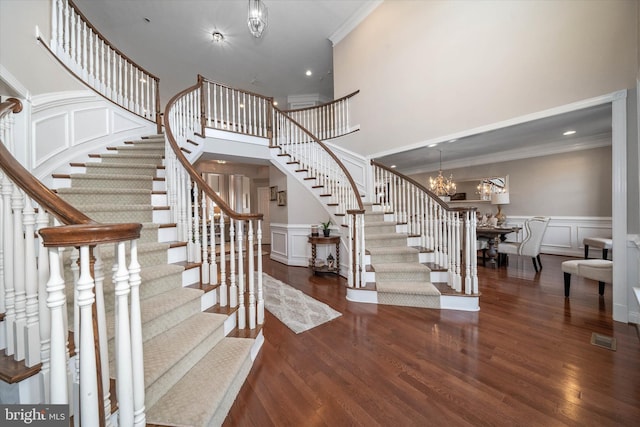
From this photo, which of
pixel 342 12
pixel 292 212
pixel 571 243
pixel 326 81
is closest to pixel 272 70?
pixel 326 81

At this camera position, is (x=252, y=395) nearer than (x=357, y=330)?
Yes

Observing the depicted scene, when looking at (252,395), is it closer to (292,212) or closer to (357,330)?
(357,330)

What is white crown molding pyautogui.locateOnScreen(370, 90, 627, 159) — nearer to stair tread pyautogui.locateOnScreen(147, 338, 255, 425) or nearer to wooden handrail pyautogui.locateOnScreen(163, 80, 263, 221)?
wooden handrail pyautogui.locateOnScreen(163, 80, 263, 221)

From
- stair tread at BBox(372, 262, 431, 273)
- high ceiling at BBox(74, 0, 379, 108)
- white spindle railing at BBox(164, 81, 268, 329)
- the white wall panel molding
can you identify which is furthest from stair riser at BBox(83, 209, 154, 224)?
high ceiling at BBox(74, 0, 379, 108)

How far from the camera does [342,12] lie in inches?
192

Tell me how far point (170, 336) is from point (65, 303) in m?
1.03

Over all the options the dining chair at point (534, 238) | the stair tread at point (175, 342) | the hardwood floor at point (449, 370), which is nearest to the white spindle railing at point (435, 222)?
the hardwood floor at point (449, 370)

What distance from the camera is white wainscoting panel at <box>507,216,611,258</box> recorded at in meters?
5.01

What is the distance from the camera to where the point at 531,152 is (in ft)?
17.9

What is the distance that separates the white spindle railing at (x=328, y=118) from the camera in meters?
5.23

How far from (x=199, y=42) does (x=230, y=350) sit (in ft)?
21.8

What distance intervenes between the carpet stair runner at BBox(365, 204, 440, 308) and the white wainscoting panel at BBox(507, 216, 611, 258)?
392cm

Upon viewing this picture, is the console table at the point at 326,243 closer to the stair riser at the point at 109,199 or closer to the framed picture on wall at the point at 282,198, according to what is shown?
the framed picture on wall at the point at 282,198

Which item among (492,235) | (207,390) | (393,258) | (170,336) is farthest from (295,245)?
(492,235)
